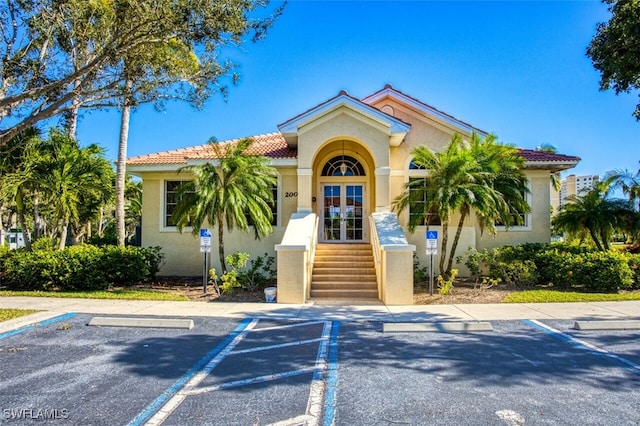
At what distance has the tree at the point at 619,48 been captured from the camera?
9125mm

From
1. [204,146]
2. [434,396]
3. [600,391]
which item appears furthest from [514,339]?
[204,146]

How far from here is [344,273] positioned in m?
A: 12.3

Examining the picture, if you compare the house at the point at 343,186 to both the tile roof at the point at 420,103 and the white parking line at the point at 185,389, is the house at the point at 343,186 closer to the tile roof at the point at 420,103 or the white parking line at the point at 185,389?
the tile roof at the point at 420,103

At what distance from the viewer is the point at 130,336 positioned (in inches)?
275

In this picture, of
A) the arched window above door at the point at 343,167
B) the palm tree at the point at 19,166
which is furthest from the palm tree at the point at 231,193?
the palm tree at the point at 19,166

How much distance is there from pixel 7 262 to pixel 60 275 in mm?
1920

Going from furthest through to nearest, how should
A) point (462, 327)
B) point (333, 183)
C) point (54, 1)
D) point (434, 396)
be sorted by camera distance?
point (333, 183), point (54, 1), point (462, 327), point (434, 396)

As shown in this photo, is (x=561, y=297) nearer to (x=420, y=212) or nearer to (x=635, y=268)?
(x=635, y=268)

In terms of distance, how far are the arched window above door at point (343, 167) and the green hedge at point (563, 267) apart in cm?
533

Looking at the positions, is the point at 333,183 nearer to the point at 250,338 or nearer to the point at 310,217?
the point at 310,217

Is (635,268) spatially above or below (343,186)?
below

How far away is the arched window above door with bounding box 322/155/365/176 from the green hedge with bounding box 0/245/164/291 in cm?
775

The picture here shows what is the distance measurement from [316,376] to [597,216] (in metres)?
14.5

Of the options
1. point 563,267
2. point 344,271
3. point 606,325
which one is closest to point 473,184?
point 563,267
